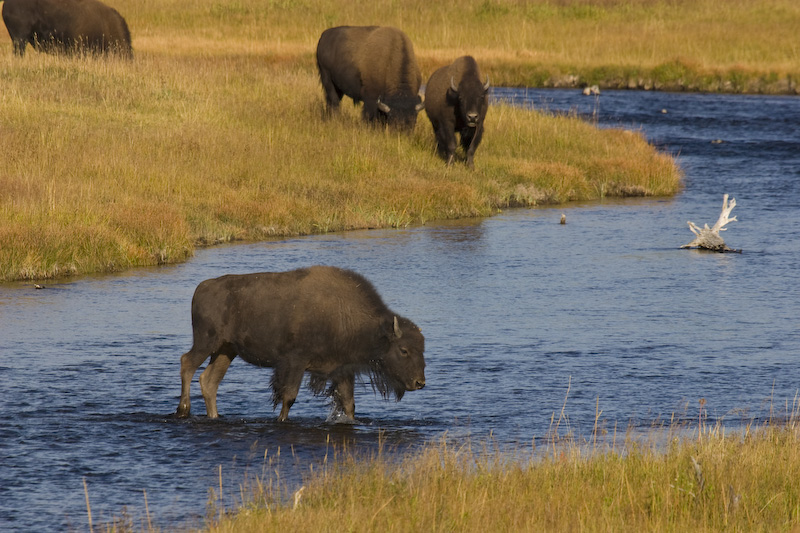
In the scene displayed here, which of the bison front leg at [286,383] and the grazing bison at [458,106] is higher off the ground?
the grazing bison at [458,106]

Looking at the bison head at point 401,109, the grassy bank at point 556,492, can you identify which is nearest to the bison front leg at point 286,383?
the grassy bank at point 556,492

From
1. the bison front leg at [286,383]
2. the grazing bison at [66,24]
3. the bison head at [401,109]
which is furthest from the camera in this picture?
the grazing bison at [66,24]

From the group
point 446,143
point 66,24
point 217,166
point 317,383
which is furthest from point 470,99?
point 317,383

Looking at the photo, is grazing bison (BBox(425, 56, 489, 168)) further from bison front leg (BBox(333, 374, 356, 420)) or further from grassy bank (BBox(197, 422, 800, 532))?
grassy bank (BBox(197, 422, 800, 532))

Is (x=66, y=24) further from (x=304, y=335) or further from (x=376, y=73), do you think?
(x=304, y=335)

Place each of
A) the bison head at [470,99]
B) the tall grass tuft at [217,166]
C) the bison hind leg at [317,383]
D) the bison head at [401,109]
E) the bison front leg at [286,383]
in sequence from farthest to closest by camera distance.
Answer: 1. the bison head at [401,109]
2. the bison head at [470,99]
3. the tall grass tuft at [217,166]
4. the bison hind leg at [317,383]
5. the bison front leg at [286,383]

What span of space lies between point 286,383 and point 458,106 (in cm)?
1474

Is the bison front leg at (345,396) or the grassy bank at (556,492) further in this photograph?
the bison front leg at (345,396)

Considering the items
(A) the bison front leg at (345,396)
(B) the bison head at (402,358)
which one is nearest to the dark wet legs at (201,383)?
(A) the bison front leg at (345,396)

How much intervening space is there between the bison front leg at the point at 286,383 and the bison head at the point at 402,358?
64cm

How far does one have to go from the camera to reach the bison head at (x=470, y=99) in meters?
22.0

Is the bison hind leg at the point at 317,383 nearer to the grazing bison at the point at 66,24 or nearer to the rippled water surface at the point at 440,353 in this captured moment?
the rippled water surface at the point at 440,353

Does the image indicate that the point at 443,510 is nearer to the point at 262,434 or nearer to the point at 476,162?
the point at 262,434

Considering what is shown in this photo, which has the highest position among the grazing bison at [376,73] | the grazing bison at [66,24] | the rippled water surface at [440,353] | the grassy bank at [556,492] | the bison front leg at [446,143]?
the grazing bison at [66,24]
